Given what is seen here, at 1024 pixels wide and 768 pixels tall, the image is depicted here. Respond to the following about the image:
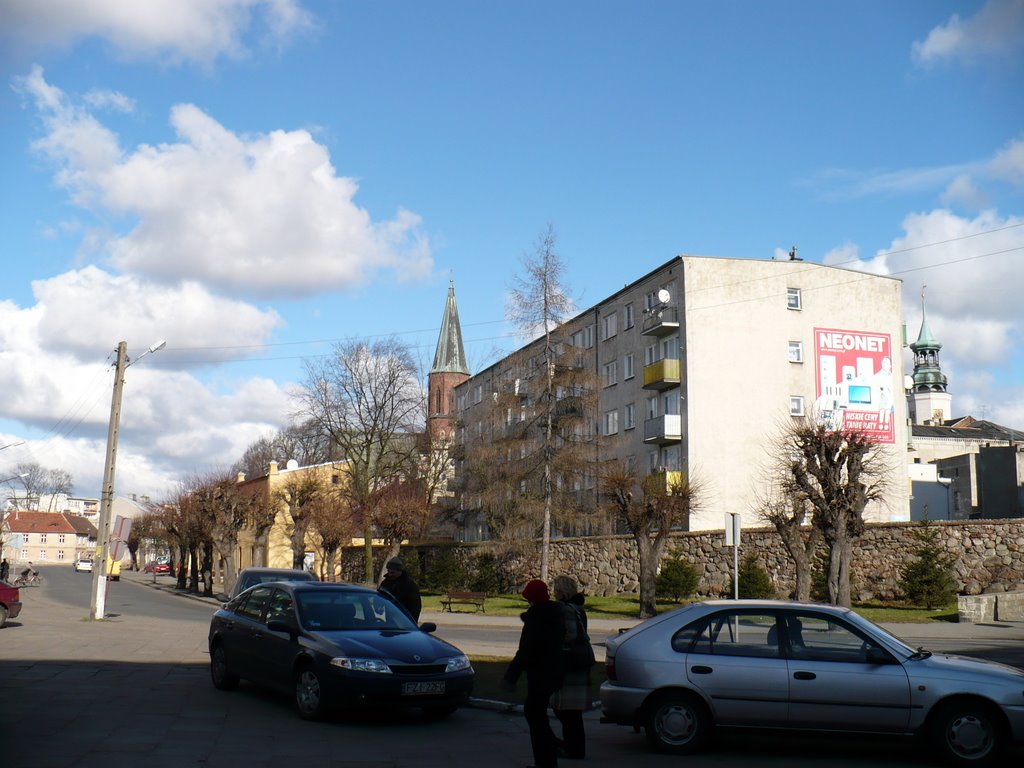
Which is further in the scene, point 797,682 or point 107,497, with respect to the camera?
point 107,497

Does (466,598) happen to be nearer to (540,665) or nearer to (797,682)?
(797,682)

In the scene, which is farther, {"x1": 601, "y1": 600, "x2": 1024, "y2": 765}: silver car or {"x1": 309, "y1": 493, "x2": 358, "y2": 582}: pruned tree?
{"x1": 309, "y1": 493, "x2": 358, "y2": 582}: pruned tree

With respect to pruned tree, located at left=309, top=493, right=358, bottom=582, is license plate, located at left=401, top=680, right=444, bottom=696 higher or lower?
lower

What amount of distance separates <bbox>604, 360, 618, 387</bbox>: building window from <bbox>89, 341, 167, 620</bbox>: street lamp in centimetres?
3307

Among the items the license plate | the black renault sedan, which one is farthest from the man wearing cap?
the license plate

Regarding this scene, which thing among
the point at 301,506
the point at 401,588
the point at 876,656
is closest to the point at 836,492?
the point at 401,588

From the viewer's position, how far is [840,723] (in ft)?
31.6

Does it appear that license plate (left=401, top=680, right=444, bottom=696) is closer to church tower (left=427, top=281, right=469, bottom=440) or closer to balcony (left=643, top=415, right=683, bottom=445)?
balcony (left=643, top=415, right=683, bottom=445)

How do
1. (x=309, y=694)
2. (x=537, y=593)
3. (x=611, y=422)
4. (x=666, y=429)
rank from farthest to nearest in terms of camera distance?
1. (x=611, y=422)
2. (x=666, y=429)
3. (x=309, y=694)
4. (x=537, y=593)

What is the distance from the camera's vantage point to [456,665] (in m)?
12.0

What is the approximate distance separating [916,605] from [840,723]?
93.9ft

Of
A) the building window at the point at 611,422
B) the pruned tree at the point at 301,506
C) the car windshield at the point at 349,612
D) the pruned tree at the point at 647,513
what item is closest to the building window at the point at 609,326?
the building window at the point at 611,422

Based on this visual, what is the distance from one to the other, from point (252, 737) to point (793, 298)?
154ft

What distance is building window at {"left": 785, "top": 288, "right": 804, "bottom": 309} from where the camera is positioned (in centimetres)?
5328
